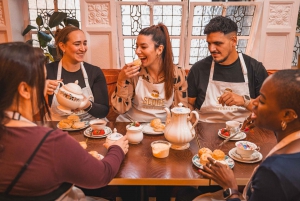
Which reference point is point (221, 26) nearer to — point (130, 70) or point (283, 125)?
point (130, 70)

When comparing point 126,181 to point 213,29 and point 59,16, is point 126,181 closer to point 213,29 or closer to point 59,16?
point 213,29

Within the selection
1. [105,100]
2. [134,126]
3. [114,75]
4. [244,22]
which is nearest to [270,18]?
[244,22]

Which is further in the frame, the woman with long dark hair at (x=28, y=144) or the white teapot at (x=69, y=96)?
the white teapot at (x=69, y=96)

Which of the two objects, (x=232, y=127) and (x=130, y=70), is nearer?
(x=232, y=127)

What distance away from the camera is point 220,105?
250 cm

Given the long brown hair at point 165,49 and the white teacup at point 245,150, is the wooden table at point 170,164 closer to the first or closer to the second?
the white teacup at point 245,150

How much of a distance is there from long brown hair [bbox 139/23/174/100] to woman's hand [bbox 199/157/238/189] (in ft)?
3.37

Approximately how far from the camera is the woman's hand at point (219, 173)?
1.37 meters

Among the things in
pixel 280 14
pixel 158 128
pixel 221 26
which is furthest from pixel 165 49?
pixel 280 14

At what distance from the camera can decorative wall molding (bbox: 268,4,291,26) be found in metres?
3.46

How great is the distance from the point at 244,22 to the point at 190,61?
0.88 metres

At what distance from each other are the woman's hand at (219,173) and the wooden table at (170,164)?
0.11ft

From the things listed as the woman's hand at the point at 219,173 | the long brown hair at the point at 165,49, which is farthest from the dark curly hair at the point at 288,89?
the long brown hair at the point at 165,49

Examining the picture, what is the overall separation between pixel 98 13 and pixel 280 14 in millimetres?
2239
